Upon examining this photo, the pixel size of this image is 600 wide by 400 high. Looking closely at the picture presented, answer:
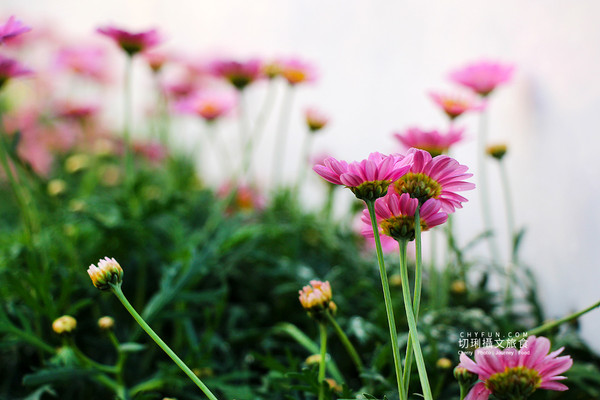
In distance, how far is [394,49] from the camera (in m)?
1.27

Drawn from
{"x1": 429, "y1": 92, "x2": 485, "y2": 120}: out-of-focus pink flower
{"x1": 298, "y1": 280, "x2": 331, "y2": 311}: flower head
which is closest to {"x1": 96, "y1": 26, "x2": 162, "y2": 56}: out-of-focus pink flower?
{"x1": 429, "y1": 92, "x2": 485, "y2": 120}: out-of-focus pink flower

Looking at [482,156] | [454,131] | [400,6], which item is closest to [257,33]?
[400,6]

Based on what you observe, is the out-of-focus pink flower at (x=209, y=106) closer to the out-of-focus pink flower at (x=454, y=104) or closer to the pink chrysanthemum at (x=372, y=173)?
the out-of-focus pink flower at (x=454, y=104)

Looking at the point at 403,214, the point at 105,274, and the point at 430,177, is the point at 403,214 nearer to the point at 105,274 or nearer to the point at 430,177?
the point at 430,177

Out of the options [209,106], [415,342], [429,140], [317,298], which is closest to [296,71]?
[209,106]

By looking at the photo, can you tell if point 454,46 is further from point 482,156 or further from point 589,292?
point 589,292

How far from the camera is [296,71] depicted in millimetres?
1092

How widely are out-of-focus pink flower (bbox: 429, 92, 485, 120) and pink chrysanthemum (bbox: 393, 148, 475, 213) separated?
1.20 ft

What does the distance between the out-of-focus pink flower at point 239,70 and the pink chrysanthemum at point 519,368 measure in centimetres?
75

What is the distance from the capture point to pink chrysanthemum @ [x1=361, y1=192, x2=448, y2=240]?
16.3 inches

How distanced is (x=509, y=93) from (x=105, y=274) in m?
0.77

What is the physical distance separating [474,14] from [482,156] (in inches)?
11.0

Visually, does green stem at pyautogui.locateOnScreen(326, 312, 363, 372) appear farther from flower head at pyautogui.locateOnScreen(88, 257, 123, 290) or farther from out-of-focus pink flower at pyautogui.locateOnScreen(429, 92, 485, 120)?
out-of-focus pink flower at pyautogui.locateOnScreen(429, 92, 485, 120)

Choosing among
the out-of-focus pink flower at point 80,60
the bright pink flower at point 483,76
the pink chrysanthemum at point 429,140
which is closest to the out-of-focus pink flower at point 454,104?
the bright pink flower at point 483,76
